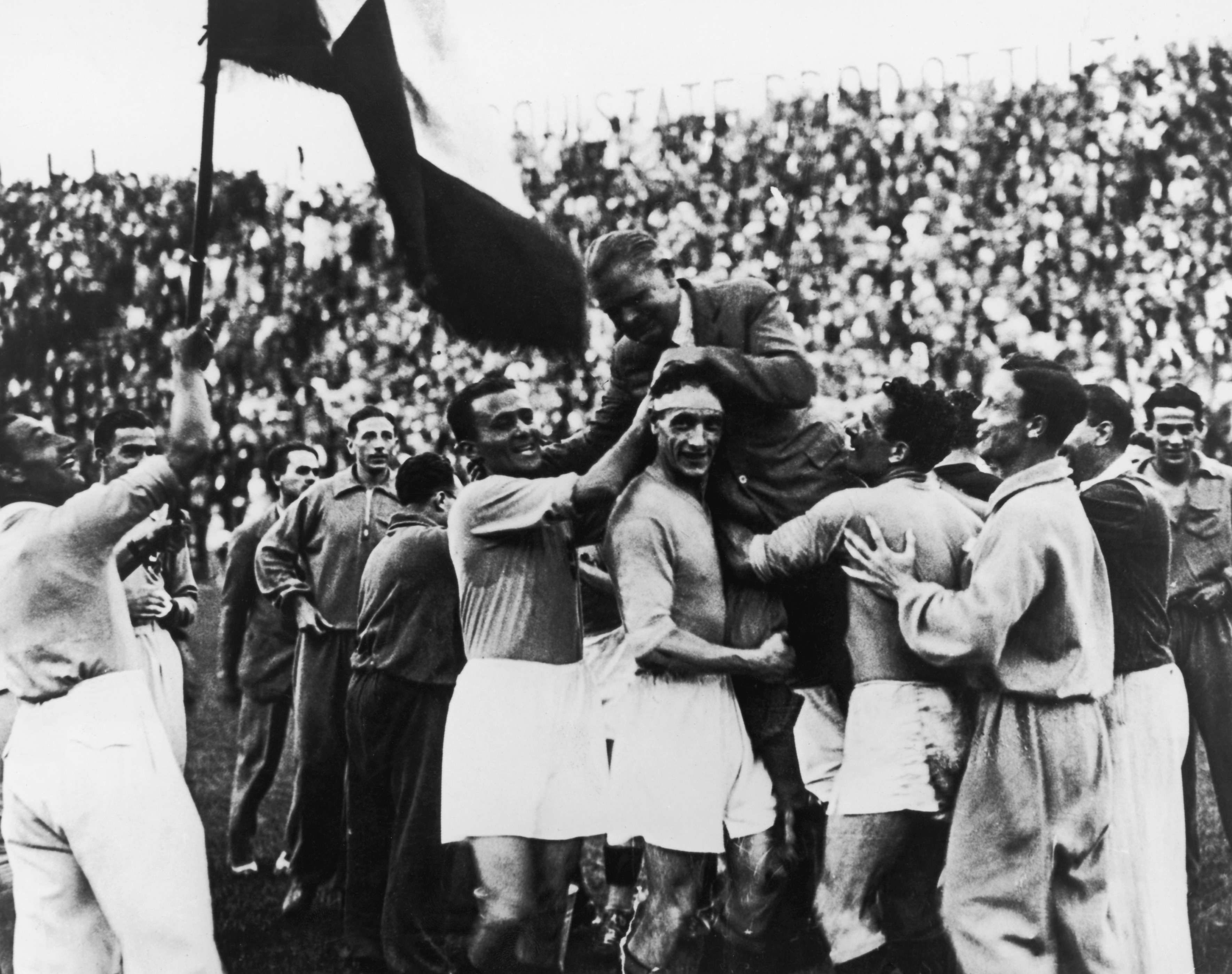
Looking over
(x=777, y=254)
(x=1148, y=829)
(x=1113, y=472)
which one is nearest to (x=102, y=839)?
(x=777, y=254)

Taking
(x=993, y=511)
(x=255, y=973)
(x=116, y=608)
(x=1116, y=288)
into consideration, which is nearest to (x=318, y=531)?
(x=116, y=608)

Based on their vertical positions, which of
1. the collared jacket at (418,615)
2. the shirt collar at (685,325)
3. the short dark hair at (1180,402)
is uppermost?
the shirt collar at (685,325)

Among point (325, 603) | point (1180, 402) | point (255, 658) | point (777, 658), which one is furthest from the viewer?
point (255, 658)

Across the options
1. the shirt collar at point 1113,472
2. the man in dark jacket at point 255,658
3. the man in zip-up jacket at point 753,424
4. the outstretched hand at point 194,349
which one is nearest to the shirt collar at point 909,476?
the man in zip-up jacket at point 753,424

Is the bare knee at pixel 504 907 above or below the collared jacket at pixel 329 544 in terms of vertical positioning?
below

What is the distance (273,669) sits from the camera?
17.0ft

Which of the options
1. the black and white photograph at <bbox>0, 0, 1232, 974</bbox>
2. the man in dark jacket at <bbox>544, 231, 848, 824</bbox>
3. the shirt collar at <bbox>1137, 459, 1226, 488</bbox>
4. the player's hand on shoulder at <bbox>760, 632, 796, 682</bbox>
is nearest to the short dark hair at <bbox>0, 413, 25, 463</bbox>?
the black and white photograph at <bbox>0, 0, 1232, 974</bbox>

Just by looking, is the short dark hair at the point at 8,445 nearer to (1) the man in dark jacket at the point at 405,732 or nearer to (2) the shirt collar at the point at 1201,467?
(1) the man in dark jacket at the point at 405,732

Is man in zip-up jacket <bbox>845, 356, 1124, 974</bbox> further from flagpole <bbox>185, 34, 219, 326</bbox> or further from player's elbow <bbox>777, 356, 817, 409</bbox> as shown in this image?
flagpole <bbox>185, 34, 219, 326</bbox>

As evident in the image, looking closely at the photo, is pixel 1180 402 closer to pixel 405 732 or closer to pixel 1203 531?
pixel 1203 531

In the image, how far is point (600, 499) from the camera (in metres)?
4.26

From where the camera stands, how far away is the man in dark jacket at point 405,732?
4.57m

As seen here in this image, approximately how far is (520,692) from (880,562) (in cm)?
117

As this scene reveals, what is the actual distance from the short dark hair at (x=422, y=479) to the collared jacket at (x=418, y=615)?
0.11 metres
